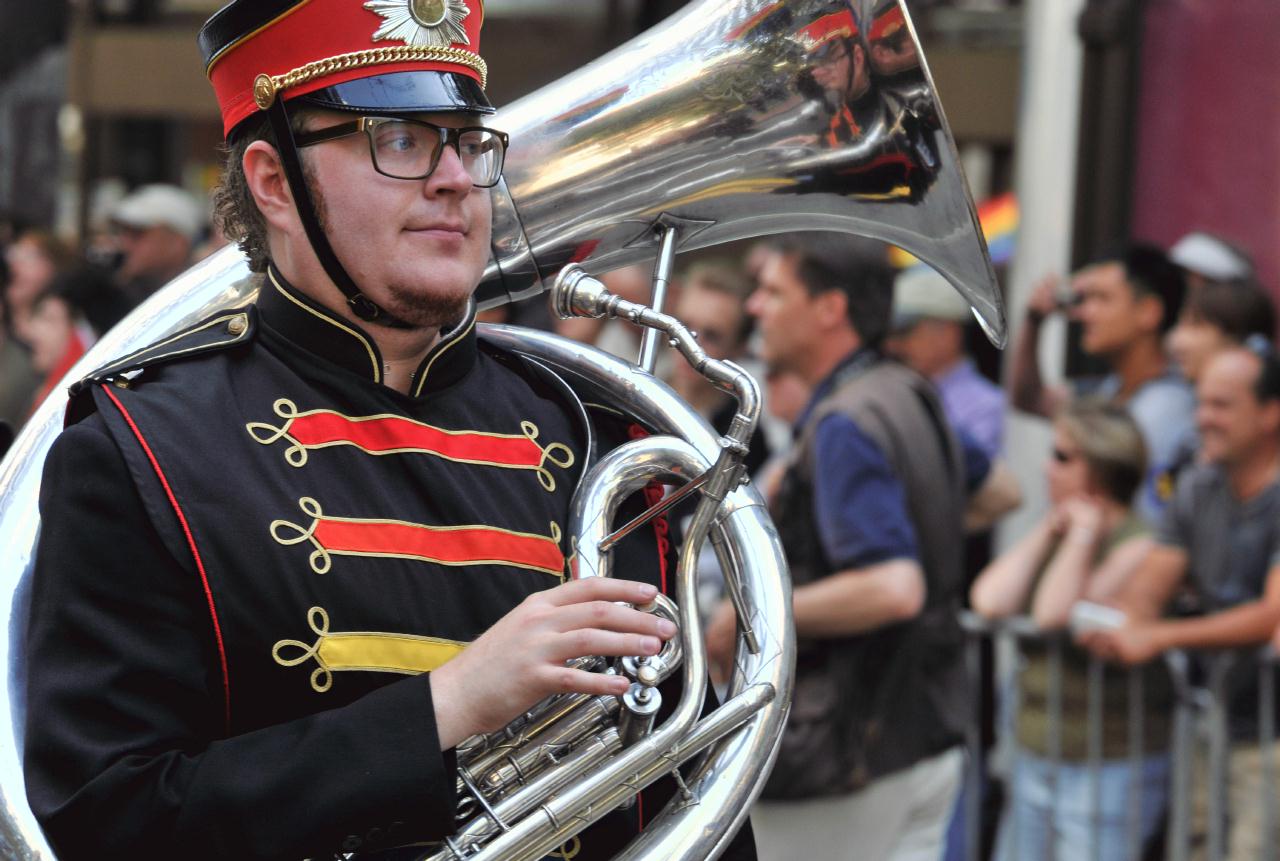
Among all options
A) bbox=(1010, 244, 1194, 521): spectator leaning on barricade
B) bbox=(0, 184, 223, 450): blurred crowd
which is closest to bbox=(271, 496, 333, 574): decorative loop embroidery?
bbox=(0, 184, 223, 450): blurred crowd

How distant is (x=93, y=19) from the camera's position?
35.8 feet

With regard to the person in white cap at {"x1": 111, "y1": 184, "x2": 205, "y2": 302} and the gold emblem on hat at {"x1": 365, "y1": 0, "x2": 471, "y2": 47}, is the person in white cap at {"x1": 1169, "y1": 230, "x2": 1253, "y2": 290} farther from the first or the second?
the person in white cap at {"x1": 111, "y1": 184, "x2": 205, "y2": 302}

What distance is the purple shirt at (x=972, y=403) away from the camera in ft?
19.1

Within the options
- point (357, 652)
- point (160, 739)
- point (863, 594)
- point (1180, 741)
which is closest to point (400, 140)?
point (357, 652)

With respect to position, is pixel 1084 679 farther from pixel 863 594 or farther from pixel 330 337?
pixel 330 337

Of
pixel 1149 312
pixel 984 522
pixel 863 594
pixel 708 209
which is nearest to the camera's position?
pixel 708 209

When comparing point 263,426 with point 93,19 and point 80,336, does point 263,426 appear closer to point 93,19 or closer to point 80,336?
point 80,336

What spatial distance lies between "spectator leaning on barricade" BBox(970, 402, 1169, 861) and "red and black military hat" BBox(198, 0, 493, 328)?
9.35 feet

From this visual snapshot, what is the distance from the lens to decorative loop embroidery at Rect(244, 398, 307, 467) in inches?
74.2

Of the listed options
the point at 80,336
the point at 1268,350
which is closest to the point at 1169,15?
the point at 1268,350

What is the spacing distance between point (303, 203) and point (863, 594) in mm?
2020

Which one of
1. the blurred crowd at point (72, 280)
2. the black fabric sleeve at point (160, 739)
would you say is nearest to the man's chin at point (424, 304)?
the black fabric sleeve at point (160, 739)

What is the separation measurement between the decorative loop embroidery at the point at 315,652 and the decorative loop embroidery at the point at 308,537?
0.05 meters

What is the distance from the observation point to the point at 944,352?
601cm
